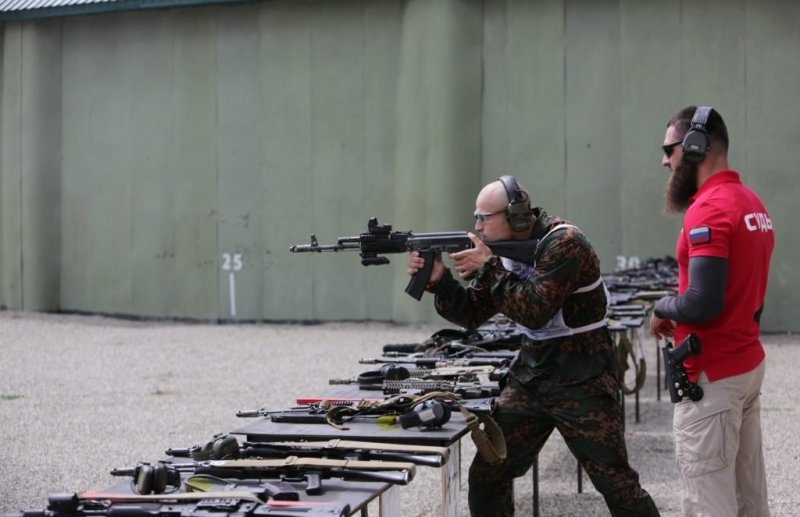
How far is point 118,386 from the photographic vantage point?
1127cm

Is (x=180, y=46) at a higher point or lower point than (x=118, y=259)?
higher

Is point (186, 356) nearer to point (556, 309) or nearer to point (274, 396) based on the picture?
point (274, 396)

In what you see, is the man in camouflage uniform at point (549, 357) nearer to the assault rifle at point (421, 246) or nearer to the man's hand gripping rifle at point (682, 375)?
the assault rifle at point (421, 246)

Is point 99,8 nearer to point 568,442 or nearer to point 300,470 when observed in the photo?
point 568,442

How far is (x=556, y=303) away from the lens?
4441 mm

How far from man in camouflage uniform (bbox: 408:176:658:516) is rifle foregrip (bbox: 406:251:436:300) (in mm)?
38

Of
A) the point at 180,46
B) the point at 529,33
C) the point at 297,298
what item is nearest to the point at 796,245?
the point at 529,33

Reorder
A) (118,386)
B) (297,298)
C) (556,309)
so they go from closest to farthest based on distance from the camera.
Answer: (556,309) → (118,386) → (297,298)

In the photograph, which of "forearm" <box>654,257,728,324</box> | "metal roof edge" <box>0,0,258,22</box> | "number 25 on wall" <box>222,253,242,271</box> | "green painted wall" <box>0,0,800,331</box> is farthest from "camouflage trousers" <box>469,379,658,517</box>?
"metal roof edge" <box>0,0,258,22</box>

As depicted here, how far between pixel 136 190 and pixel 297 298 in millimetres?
3783

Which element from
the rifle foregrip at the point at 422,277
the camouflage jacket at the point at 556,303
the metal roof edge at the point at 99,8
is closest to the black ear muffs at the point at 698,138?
the camouflage jacket at the point at 556,303

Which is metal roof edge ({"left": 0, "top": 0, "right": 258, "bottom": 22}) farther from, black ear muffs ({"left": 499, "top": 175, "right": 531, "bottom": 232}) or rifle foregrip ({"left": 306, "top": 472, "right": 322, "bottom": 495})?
rifle foregrip ({"left": 306, "top": 472, "right": 322, "bottom": 495})

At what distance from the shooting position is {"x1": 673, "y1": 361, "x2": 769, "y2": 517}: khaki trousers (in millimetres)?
3934

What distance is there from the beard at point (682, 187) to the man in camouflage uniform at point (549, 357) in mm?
425
